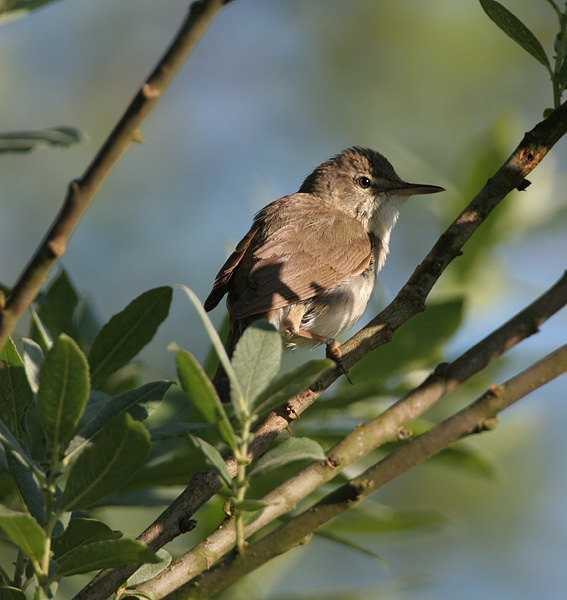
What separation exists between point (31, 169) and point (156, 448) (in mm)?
4832

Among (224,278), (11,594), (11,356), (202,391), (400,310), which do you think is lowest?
(11,594)

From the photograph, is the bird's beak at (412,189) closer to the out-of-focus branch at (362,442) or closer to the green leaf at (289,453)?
the out-of-focus branch at (362,442)

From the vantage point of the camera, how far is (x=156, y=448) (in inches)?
70.5

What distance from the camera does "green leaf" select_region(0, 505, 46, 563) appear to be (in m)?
0.95

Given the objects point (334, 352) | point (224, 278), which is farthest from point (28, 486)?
point (224, 278)

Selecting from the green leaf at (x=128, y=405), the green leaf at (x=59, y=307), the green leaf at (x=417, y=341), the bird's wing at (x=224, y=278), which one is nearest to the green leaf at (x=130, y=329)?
the green leaf at (x=128, y=405)

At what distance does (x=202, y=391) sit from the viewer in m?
1.06

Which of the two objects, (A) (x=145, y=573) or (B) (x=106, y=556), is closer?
(B) (x=106, y=556)

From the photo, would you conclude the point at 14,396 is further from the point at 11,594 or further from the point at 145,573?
the point at 145,573

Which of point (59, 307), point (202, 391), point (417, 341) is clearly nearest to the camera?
point (202, 391)

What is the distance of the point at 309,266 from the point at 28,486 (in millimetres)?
2248

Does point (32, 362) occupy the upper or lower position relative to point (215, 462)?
lower

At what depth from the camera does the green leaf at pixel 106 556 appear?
102cm

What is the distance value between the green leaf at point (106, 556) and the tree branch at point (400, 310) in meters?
0.22
